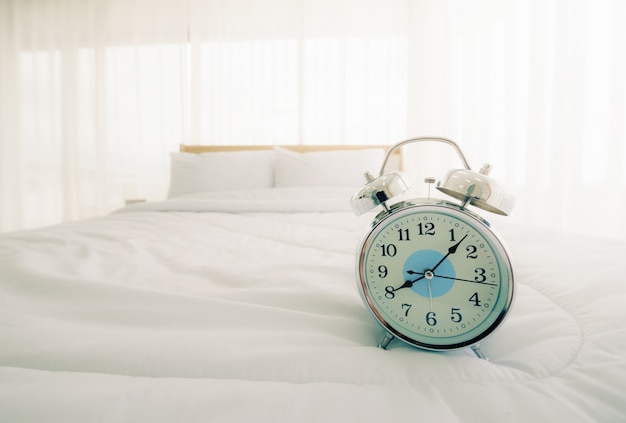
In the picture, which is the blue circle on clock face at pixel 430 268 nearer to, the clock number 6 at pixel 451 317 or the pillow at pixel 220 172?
the clock number 6 at pixel 451 317

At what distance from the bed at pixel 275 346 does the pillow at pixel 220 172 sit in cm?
141

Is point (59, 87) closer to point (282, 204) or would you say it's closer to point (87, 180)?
point (87, 180)

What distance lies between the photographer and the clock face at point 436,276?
1.47 feet

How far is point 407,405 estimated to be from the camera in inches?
12.7

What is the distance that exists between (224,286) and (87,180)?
3394 mm

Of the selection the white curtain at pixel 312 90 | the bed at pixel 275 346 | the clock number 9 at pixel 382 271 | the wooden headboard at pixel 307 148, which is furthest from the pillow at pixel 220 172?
the clock number 9 at pixel 382 271

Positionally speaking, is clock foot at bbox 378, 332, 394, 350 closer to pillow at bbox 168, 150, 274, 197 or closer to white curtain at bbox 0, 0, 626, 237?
pillow at bbox 168, 150, 274, 197

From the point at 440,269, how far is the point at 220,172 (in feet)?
6.70

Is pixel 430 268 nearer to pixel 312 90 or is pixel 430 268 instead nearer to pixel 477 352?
pixel 477 352

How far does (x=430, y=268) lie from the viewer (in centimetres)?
47

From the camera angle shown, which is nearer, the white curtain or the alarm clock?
the alarm clock

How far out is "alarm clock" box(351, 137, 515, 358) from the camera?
448 millimetres

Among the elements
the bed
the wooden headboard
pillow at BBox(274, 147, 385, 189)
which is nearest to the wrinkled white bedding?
the bed

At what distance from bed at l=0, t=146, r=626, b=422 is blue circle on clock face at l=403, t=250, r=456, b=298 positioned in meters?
0.08
